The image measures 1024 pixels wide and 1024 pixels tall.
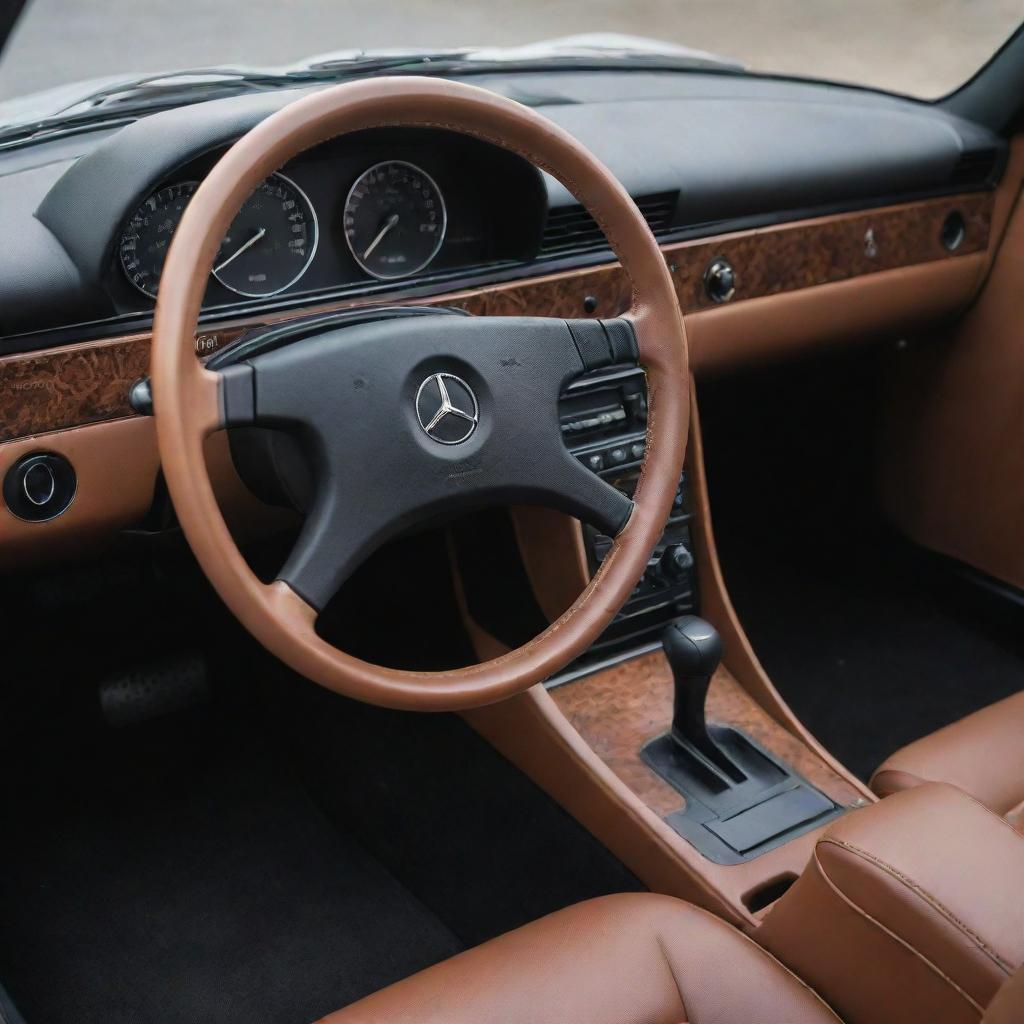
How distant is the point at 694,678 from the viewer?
1.59m

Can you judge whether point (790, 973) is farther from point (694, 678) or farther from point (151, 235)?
point (151, 235)

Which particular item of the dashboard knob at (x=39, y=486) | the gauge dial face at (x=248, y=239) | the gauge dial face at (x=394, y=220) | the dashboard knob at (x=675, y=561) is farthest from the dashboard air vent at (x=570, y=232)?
the dashboard knob at (x=39, y=486)

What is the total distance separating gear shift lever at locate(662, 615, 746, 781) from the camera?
156 cm

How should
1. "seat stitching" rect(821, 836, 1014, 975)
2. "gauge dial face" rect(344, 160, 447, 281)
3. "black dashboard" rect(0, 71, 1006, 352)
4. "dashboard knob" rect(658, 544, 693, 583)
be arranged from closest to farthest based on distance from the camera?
"seat stitching" rect(821, 836, 1014, 975) → "black dashboard" rect(0, 71, 1006, 352) → "gauge dial face" rect(344, 160, 447, 281) → "dashboard knob" rect(658, 544, 693, 583)

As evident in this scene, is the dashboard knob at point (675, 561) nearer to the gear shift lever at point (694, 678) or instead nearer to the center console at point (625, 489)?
the center console at point (625, 489)

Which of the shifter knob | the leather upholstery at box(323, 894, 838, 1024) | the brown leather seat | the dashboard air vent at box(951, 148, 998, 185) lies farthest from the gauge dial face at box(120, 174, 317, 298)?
the dashboard air vent at box(951, 148, 998, 185)

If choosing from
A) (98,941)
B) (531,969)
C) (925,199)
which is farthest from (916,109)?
(98,941)

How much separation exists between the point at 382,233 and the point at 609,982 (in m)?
0.96

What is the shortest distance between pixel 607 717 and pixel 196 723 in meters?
0.85

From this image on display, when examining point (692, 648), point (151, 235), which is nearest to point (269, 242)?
point (151, 235)

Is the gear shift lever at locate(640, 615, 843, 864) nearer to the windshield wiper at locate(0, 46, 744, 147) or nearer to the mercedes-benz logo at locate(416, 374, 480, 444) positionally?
the mercedes-benz logo at locate(416, 374, 480, 444)

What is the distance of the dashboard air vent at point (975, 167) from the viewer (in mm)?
2258

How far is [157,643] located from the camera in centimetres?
215

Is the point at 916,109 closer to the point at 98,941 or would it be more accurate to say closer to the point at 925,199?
the point at 925,199
